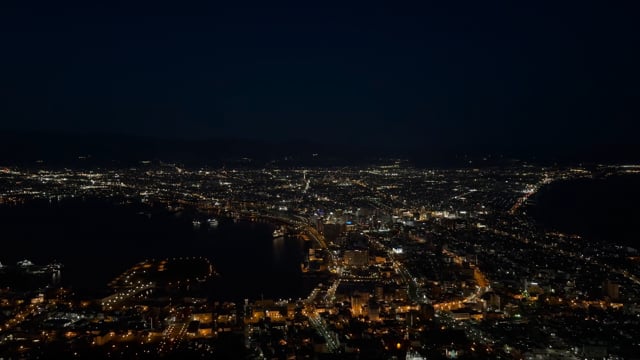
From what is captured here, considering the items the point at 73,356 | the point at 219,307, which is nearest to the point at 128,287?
the point at 219,307

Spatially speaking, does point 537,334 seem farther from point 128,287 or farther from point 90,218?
point 90,218

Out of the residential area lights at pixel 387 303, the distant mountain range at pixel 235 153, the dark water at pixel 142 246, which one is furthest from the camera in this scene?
the distant mountain range at pixel 235 153

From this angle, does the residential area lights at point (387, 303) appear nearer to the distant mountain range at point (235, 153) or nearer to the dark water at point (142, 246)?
the dark water at point (142, 246)

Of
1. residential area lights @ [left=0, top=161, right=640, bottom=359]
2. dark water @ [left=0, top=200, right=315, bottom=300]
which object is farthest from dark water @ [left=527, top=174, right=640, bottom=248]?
dark water @ [left=0, top=200, right=315, bottom=300]

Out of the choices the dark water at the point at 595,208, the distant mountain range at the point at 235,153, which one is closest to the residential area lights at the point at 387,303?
the dark water at the point at 595,208

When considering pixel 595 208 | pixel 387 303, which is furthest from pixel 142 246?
pixel 595 208

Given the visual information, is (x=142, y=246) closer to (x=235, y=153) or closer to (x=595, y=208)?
(x=595, y=208)

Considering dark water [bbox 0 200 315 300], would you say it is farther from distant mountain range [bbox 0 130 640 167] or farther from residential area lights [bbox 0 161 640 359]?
distant mountain range [bbox 0 130 640 167]
